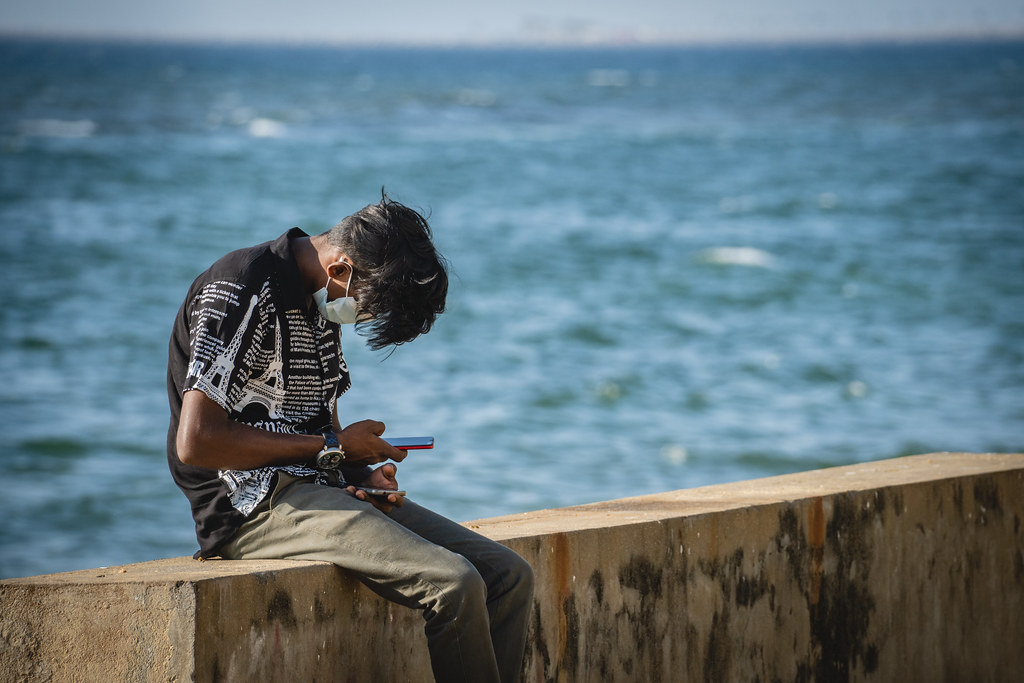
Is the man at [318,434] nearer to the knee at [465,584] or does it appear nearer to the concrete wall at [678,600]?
the knee at [465,584]

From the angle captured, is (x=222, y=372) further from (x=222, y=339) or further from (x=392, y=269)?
(x=392, y=269)

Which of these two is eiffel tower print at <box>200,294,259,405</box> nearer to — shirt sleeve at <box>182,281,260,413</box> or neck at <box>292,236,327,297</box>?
shirt sleeve at <box>182,281,260,413</box>

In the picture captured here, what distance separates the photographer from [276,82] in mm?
79312

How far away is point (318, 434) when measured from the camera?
307 cm

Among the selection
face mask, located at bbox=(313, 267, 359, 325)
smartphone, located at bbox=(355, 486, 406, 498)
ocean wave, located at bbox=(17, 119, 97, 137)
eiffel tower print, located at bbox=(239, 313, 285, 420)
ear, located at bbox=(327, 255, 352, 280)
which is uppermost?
ocean wave, located at bbox=(17, 119, 97, 137)

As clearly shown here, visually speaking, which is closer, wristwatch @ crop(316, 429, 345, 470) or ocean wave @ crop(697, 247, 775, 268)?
wristwatch @ crop(316, 429, 345, 470)

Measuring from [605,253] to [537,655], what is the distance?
59.9ft

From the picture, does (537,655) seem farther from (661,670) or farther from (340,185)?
(340,185)

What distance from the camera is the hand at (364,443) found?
116 inches

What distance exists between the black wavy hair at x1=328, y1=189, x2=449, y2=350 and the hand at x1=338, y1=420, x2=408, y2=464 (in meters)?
0.20

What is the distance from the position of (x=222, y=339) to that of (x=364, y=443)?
1.39 ft

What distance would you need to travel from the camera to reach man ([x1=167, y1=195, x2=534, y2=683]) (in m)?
2.75

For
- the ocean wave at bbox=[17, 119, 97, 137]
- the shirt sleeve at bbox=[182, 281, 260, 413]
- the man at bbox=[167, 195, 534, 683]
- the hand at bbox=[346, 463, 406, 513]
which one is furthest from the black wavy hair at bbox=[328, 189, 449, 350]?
the ocean wave at bbox=[17, 119, 97, 137]

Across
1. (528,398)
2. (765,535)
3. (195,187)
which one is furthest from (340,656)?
(195,187)
